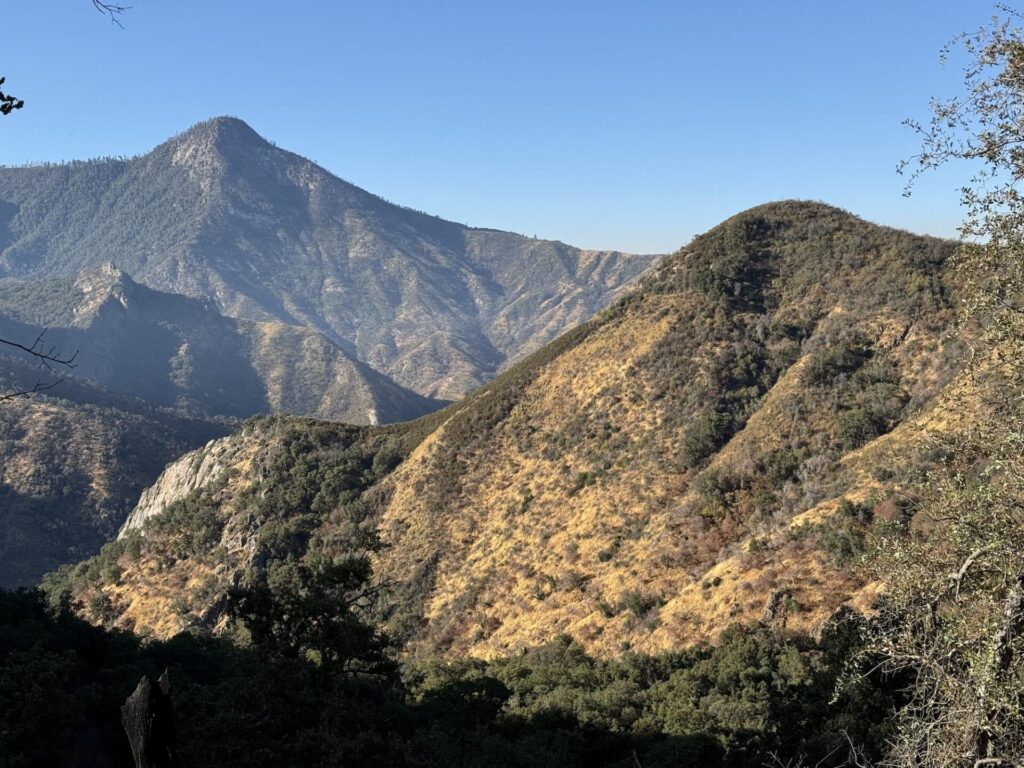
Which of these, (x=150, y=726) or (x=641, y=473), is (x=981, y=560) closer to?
(x=150, y=726)

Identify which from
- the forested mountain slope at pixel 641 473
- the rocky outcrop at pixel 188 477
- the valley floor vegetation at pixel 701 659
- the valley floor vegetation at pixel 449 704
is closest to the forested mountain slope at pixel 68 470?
the rocky outcrop at pixel 188 477

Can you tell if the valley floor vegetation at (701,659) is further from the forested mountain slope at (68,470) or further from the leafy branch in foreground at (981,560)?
the forested mountain slope at (68,470)

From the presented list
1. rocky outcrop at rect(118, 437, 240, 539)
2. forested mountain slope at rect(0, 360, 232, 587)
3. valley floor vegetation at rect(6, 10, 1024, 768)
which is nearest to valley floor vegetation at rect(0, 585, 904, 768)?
Answer: valley floor vegetation at rect(6, 10, 1024, 768)

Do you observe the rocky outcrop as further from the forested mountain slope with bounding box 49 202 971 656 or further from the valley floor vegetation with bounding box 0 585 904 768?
the valley floor vegetation with bounding box 0 585 904 768

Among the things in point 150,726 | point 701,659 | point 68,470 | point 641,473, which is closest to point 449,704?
point 701,659

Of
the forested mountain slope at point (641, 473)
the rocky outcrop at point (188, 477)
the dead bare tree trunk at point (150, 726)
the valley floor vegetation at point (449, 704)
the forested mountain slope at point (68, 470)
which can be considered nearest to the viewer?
the dead bare tree trunk at point (150, 726)
